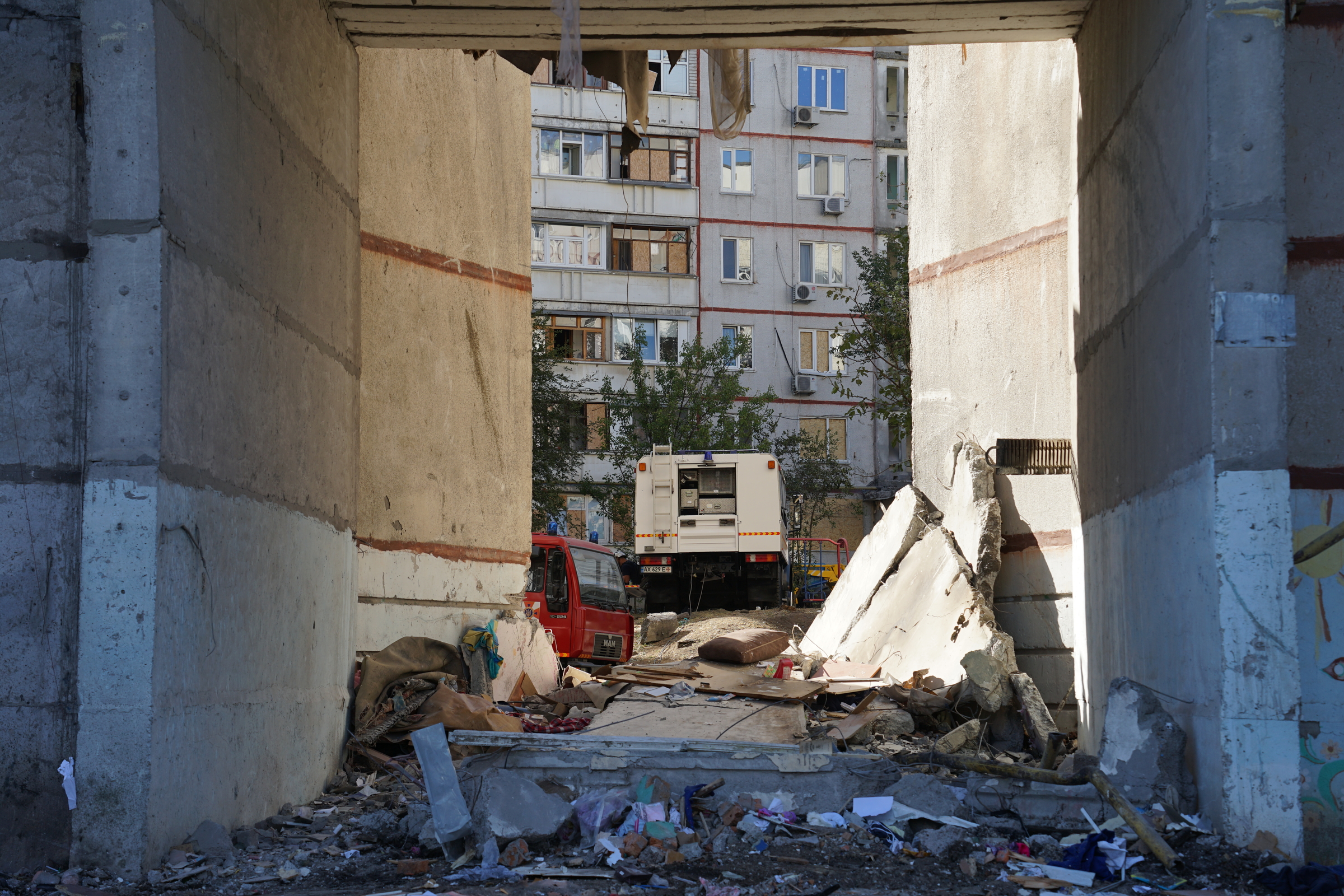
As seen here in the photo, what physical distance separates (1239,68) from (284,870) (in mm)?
5265

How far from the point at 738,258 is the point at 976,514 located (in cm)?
2547

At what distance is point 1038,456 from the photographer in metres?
8.69

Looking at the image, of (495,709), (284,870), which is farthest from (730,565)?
(284,870)

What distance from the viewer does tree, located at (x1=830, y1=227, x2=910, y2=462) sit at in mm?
22109

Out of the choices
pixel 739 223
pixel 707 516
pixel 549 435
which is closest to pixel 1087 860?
pixel 707 516

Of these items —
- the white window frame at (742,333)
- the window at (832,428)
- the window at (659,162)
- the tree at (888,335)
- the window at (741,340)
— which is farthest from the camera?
the window at (832,428)

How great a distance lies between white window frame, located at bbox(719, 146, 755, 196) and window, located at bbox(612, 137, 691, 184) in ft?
3.49

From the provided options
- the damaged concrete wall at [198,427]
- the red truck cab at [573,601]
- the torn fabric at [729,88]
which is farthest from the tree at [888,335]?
the damaged concrete wall at [198,427]

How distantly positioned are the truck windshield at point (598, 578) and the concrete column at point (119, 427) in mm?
10802

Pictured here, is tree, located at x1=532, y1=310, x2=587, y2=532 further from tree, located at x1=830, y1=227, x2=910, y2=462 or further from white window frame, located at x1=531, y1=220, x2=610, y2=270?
tree, located at x1=830, y1=227, x2=910, y2=462

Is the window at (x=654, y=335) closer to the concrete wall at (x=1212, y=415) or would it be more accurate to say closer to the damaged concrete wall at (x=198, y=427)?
the damaged concrete wall at (x=198, y=427)

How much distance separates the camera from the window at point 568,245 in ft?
108

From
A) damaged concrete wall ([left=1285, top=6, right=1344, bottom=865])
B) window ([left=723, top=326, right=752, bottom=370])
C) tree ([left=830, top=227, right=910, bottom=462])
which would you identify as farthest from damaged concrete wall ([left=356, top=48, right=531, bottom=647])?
window ([left=723, top=326, right=752, bottom=370])

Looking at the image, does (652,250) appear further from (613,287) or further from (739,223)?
(739,223)
